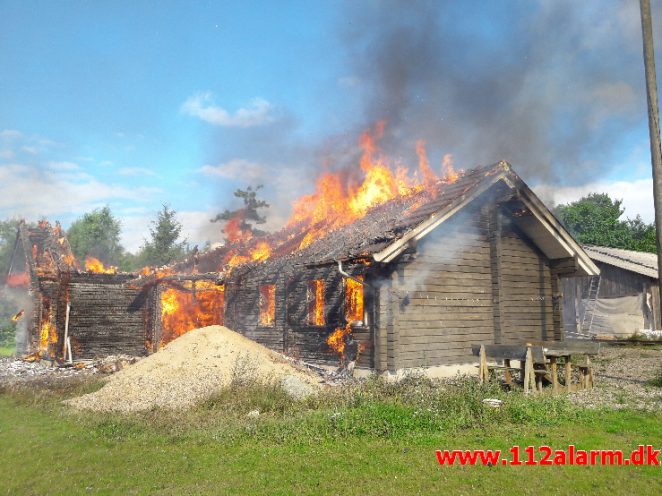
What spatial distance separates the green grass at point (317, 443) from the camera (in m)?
5.75

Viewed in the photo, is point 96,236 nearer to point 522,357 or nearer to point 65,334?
point 65,334

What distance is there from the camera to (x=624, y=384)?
12320mm

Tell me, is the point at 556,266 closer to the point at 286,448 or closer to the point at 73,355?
the point at 286,448

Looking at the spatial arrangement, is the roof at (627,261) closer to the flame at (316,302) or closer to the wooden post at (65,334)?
the flame at (316,302)

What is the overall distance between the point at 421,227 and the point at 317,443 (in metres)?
7.07

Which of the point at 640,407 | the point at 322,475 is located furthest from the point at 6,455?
the point at 640,407

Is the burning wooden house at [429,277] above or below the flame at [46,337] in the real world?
above

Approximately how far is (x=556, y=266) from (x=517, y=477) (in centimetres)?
1279

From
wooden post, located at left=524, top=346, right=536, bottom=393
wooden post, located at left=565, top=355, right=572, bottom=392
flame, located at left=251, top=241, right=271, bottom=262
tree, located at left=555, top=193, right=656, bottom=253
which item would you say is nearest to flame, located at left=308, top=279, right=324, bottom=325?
flame, located at left=251, top=241, right=271, bottom=262

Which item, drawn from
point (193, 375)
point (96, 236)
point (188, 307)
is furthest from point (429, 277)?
point (96, 236)

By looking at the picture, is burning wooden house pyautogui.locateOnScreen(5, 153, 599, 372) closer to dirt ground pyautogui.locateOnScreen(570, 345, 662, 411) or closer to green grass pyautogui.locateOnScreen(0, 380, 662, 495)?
dirt ground pyautogui.locateOnScreen(570, 345, 662, 411)

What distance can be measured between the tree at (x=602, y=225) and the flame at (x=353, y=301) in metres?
49.3

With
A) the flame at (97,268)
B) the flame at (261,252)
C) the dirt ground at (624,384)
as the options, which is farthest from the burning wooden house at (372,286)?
the dirt ground at (624,384)

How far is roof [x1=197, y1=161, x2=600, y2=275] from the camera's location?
13141 millimetres
